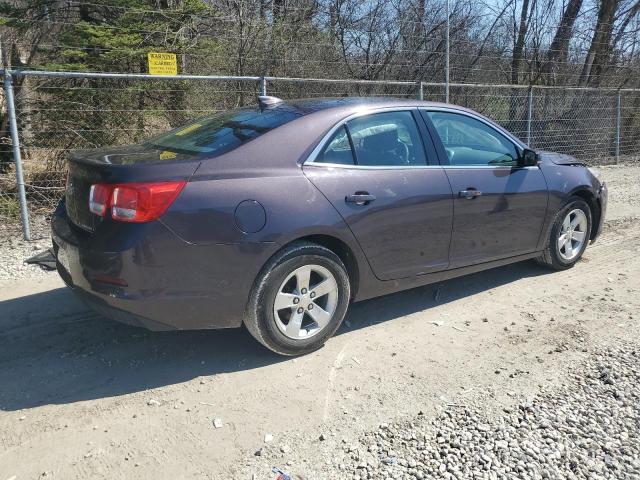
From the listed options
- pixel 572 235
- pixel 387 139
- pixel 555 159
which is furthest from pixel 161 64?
→ pixel 572 235

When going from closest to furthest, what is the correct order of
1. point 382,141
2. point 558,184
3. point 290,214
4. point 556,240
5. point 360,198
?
point 290,214 < point 360,198 < point 382,141 < point 558,184 < point 556,240

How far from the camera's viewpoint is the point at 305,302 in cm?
375

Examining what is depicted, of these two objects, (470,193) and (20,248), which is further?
(20,248)

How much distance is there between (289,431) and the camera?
3000 mm

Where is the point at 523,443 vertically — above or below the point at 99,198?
below

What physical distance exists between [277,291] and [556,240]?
3077 mm

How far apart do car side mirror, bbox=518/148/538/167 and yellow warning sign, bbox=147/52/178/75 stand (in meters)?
4.76

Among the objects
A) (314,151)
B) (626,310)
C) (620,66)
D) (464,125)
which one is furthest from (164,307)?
(620,66)

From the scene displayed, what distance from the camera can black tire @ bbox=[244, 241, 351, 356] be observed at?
354cm

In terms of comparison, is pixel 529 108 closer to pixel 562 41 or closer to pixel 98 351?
pixel 562 41

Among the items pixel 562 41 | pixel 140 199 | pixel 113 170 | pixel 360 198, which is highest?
pixel 562 41

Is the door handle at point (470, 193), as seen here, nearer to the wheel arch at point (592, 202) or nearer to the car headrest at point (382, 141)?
the car headrest at point (382, 141)

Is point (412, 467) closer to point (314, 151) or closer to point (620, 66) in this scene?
point (314, 151)

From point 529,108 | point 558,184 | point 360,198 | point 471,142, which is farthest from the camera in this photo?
point 529,108
